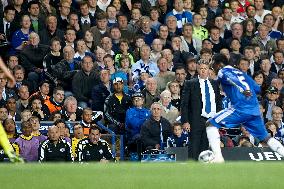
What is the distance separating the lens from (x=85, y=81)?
21719 millimetres

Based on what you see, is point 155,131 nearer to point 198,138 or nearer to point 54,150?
point 198,138

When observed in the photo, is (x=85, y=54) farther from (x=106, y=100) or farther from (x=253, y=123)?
(x=253, y=123)

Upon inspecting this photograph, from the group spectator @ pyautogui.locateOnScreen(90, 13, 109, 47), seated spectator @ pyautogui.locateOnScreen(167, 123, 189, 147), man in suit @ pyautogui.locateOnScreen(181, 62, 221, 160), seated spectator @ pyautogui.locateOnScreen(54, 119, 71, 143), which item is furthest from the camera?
spectator @ pyautogui.locateOnScreen(90, 13, 109, 47)

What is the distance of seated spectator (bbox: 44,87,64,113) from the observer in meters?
20.9

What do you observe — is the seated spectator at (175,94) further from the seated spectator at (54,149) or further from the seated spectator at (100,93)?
the seated spectator at (54,149)

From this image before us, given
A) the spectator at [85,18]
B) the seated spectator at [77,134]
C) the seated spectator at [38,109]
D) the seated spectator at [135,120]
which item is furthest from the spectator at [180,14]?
the seated spectator at [77,134]

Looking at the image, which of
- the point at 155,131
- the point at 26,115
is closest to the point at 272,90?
the point at 155,131

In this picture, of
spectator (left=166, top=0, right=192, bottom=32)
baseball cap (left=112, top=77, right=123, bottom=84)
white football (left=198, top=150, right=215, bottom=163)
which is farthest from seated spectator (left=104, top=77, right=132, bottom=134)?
white football (left=198, top=150, right=215, bottom=163)

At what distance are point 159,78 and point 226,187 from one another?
1102 centimetres

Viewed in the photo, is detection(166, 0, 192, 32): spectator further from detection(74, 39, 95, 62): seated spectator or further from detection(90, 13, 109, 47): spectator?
detection(74, 39, 95, 62): seated spectator

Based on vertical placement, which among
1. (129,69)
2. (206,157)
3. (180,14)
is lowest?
(206,157)

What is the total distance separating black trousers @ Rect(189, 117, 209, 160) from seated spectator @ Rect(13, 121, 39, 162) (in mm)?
2735

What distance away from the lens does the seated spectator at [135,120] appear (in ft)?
67.9

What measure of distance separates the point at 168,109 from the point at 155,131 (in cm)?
102
